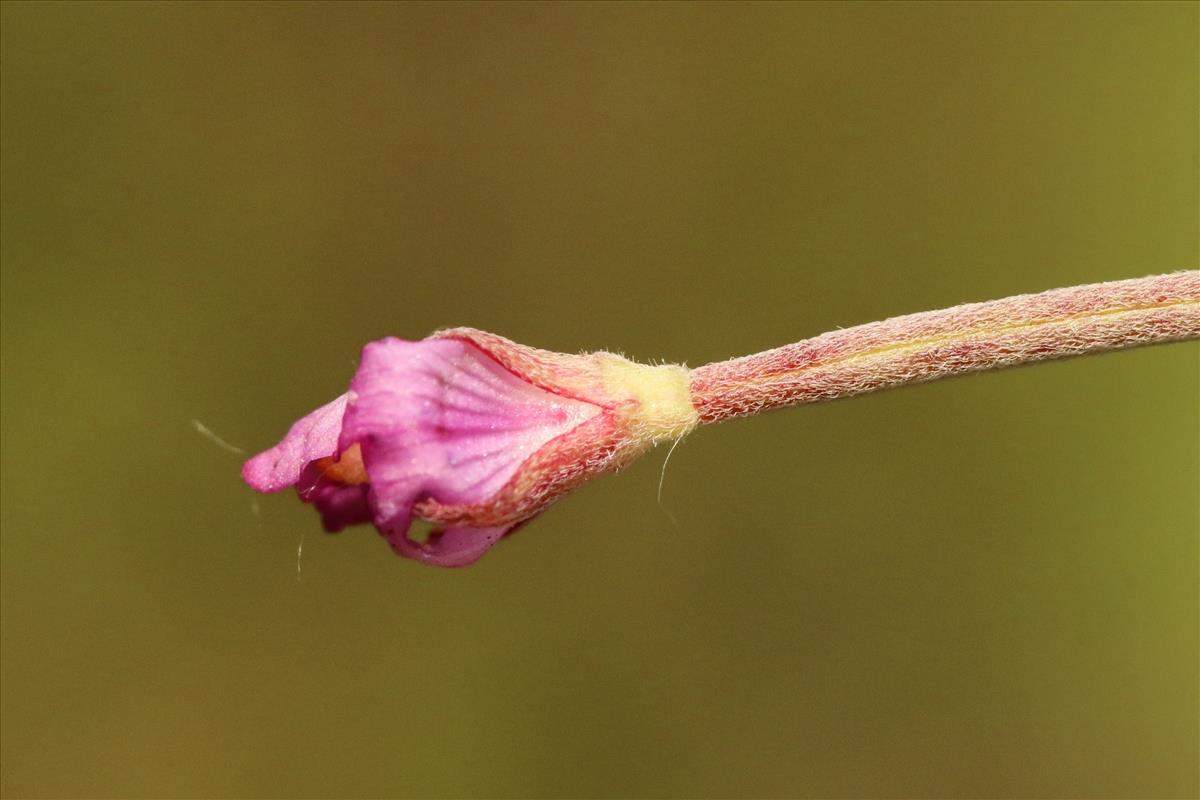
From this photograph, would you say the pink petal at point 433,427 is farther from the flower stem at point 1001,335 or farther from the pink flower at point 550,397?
the flower stem at point 1001,335

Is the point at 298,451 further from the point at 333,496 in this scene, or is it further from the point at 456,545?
the point at 456,545

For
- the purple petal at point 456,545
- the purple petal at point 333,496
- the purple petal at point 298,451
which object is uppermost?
the purple petal at point 298,451

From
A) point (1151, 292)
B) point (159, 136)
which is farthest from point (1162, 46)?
point (159, 136)

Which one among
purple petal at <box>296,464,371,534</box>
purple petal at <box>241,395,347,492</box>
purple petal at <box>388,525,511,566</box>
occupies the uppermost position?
purple petal at <box>241,395,347,492</box>

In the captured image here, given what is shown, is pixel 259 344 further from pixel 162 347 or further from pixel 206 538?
pixel 206 538

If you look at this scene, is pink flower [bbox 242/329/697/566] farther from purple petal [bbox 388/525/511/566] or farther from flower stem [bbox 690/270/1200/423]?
Result: flower stem [bbox 690/270/1200/423]

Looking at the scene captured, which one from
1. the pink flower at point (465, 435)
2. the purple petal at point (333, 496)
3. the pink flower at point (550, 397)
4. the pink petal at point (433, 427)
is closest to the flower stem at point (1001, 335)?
the pink flower at point (550, 397)

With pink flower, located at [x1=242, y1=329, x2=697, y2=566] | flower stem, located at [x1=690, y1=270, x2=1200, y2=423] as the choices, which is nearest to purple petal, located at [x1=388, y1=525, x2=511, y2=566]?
pink flower, located at [x1=242, y1=329, x2=697, y2=566]

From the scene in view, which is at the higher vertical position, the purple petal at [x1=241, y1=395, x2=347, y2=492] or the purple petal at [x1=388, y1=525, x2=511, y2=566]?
the purple petal at [x1=241, y1=395, x2=347, y2=492]
